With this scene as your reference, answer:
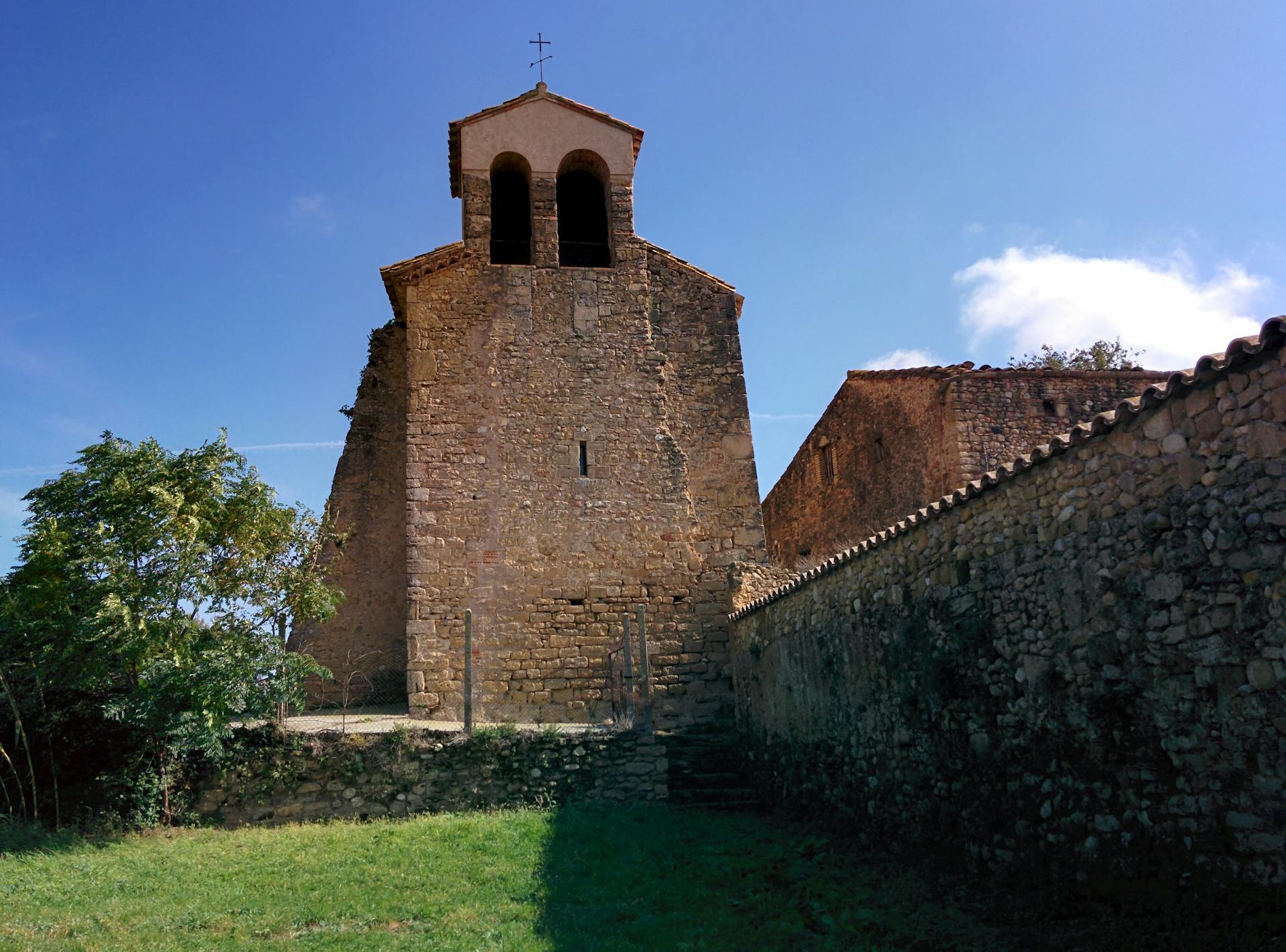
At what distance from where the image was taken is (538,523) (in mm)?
15086

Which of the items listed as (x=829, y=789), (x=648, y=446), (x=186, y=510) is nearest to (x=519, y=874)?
(x=829, y=789)

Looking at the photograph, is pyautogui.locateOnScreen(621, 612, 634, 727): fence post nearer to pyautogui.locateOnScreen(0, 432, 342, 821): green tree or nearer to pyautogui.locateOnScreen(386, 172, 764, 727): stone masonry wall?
pyautogui.locateOnScreen(386, 172, 764, 727): stone masonry wall

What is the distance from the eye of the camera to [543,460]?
50.3ft

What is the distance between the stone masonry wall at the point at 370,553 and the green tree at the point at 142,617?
10.2 ft

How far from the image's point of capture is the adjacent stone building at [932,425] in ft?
48.9

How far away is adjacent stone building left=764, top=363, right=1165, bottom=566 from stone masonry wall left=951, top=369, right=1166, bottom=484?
0.05 ft

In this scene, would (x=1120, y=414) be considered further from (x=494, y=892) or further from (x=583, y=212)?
(x=583, y=212)

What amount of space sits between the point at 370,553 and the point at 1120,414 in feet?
43.3

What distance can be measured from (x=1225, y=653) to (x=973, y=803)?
8.76 feet

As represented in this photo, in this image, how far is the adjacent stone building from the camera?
14891 mm

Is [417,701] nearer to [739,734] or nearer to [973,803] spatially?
[739,734]

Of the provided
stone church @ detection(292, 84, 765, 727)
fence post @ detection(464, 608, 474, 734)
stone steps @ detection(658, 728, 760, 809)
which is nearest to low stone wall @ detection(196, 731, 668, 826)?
fence post @ detection(464, 608, 474, 734)

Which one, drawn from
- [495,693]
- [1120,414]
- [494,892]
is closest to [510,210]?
[495,693]

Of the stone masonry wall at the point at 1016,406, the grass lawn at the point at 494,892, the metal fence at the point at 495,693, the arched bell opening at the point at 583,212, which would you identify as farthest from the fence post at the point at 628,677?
the arched bell opening at the point at 583,212
